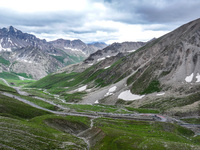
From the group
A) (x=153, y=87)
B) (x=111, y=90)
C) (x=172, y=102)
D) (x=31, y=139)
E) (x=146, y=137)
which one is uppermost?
(x=153, y=87)

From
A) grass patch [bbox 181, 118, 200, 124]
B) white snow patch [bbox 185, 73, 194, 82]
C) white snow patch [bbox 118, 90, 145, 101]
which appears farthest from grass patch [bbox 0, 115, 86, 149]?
white snow patch [bbox 185, 73, 194, 82]

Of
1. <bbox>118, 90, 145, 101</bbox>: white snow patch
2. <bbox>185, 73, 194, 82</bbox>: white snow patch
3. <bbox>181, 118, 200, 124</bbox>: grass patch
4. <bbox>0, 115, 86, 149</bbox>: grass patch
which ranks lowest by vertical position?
<bbox>181, 118, 200, 124</bbox>: grass patch

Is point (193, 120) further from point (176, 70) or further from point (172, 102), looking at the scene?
point (176, 70)

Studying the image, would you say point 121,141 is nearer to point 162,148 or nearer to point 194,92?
point 162,148

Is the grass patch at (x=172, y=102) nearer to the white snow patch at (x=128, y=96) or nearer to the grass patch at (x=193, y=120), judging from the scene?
the grass patch at (x=193, y=120)

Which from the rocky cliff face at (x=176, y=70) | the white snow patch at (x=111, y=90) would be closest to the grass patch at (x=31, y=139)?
the rocky cliff face at (x=176, y=70)

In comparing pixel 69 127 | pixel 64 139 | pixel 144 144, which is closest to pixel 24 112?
pixel 69 127

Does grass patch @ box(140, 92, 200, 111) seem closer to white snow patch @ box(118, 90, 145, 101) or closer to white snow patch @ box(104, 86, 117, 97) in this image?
white snow patch @ box(118, 90, 145, 101)

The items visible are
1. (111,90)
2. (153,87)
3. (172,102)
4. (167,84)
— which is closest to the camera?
(172,102)

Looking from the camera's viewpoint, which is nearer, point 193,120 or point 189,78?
point 193,120

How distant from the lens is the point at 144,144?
52031 mm

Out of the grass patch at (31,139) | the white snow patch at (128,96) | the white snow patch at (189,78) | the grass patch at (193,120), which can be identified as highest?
the white snow patch at (189,78)

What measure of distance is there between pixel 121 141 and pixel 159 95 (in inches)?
3554

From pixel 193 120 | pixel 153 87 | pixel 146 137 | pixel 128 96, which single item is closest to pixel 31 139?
pixel 146 137
